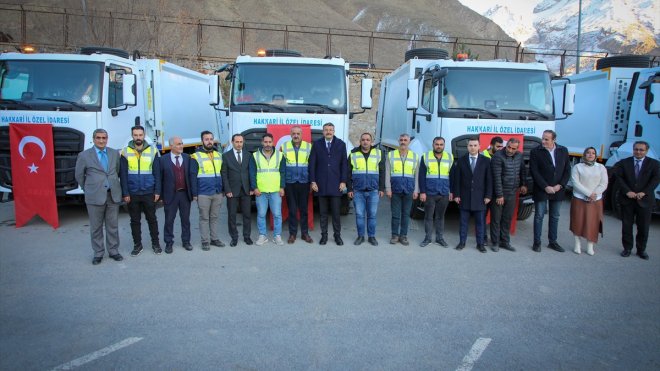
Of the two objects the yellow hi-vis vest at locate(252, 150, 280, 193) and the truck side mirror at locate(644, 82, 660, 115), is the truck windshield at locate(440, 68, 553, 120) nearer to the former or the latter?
the truck side mirror at locate(644, 82, 660, 115)

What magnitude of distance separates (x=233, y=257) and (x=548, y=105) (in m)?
5.43

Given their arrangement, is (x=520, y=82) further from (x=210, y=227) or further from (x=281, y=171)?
(x=210, y=227)

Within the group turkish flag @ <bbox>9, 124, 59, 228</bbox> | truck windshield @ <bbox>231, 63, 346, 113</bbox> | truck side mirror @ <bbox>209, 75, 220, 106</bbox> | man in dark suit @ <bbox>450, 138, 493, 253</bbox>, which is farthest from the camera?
truck side mirror @ <bbox>209, 75, 220, 106</bbox>

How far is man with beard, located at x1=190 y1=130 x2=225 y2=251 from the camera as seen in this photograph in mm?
6805

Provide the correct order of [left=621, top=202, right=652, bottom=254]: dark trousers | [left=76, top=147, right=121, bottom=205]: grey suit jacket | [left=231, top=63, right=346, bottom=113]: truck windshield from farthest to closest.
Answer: [left=231, top=63, right=346, bottom=113]: truck windshield
[left=621, top=202, right=652, bottom=254]: dark trousers
[left=76, top=147, right=121, bottom=205]: grey suit jacket

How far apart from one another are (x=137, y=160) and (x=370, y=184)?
3.17 meters

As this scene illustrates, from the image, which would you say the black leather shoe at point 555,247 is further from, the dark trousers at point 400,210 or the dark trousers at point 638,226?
the dark trousers at point 400,210

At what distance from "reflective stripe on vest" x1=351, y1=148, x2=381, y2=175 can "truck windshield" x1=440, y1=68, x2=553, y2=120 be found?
144cm

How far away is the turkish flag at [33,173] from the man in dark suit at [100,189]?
2380 millimetres

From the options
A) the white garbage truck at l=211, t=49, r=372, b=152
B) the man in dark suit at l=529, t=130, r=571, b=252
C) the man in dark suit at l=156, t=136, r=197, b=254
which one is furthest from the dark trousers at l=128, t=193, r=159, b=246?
the man in dark suit at l=529, t=130, r=571, b=252

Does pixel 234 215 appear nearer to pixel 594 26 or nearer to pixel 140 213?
pixel 140 213

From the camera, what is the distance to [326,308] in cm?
466

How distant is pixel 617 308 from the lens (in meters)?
4.82

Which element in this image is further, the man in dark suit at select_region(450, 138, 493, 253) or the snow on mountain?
the snow on mountain
